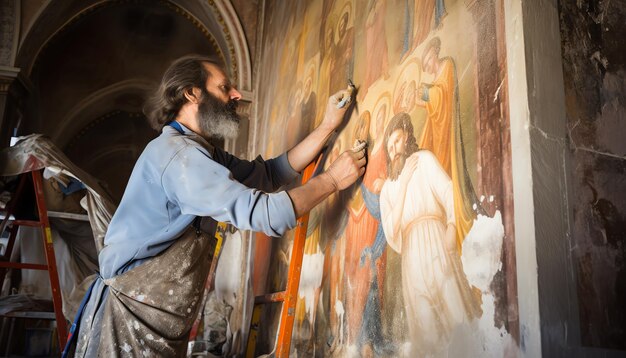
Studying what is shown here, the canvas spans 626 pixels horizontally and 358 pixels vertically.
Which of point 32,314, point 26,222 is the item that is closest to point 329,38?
point 26,222

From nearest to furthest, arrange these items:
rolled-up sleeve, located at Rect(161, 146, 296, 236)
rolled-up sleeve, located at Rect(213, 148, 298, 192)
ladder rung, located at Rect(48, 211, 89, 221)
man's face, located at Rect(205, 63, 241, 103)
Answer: rolled-up sleeve, located at Rect(161, 146, 296, 236)
man's face, located at Rect(205, 63, 241, 103)
rolled-up sleeve, located at Rect(213, 148, 298, 192)
ladder rung, located at Rect(48, 211, 89, 221)

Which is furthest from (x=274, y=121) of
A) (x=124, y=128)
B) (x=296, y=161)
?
(x=124, y=128)

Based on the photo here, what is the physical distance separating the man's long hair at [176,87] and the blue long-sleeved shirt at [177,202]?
0.31 meters

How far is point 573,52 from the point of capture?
159 centimetres

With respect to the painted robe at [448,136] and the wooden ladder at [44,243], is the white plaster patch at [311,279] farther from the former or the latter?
the wooden ladder at [44,243]

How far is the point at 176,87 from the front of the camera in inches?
114

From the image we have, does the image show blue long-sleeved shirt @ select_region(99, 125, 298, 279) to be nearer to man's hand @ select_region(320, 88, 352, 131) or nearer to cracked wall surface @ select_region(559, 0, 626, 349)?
man's hand @ select_region(320, 88, 352, 131)

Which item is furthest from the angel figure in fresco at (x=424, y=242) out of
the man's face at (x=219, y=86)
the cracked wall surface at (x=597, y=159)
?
the man's face at (x=219, y=86)

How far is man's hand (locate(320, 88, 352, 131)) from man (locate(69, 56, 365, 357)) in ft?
1.37

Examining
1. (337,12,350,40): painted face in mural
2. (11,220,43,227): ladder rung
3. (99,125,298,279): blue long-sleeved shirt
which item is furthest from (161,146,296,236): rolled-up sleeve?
(11,220,43,227): ladder rung

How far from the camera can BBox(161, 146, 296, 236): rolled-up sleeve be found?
2115 mm

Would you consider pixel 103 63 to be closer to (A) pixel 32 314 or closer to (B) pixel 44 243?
(B) pixel 44 243

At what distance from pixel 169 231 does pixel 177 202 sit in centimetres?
14

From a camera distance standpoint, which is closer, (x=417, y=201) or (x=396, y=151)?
(x=417, y=201)
